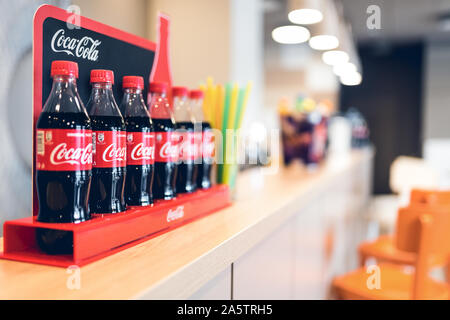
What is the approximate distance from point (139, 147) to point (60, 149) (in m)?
0.18

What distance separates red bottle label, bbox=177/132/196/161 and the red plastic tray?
0.49 ft

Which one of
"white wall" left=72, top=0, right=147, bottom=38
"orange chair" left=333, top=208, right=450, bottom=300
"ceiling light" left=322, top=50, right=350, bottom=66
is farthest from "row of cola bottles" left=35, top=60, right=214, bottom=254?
"ceiling light" left=322, top=50, right=350, bottom=66

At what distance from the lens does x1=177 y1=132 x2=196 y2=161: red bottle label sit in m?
1.00

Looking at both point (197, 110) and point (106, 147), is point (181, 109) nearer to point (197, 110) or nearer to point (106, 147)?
point (197, 110)

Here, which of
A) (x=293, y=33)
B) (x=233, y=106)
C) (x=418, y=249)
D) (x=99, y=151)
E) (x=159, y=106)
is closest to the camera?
(x=99, y=151)

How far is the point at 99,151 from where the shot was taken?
0.75 m

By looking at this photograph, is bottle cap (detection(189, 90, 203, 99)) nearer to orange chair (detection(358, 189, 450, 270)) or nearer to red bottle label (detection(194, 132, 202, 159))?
red bottle label (detection(194, 132, 202, 159))

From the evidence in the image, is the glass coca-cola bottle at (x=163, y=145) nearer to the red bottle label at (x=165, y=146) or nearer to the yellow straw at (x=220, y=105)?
the red bottle label at (x=165, y=146)

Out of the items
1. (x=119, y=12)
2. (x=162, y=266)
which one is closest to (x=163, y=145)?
(x=162, y=266)

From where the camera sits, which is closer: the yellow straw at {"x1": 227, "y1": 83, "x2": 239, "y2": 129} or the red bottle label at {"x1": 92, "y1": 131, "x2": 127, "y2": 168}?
the red bottle label at {"x1": 92, "y1": 131, "x2": 127, "y2": 168}

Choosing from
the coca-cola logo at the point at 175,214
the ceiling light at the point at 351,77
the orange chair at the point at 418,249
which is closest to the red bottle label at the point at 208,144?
the coca-cola logo at the point at 175,214
